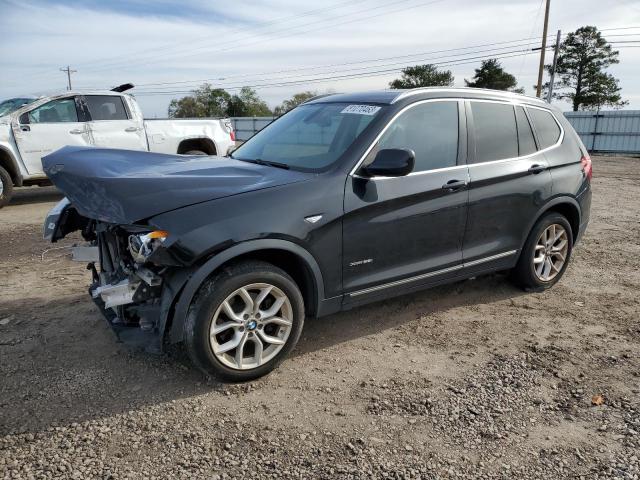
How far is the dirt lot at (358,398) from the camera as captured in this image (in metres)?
2.64

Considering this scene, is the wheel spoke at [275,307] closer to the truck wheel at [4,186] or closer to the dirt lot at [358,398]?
the dirt lot at [358,398]

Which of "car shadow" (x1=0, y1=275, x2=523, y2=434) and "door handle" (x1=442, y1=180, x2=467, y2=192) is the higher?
"door handle" (x1=442, y1=180, x2=467, y2=192)

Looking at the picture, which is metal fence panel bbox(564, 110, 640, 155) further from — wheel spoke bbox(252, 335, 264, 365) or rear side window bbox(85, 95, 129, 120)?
wheel spoke bbox(252, 335, 264, 365)

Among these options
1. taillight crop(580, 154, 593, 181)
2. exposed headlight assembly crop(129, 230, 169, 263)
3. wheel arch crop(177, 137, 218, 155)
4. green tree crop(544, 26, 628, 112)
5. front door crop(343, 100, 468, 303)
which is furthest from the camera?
green tree crop(544, 26, 628, 112)

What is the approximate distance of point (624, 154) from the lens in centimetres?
2552

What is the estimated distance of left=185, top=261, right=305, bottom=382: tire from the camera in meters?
3.07

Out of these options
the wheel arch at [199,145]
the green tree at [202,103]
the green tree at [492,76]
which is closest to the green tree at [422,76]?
the green tree at [492,76]

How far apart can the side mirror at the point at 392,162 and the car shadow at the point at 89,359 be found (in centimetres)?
135

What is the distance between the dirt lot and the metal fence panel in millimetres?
24087

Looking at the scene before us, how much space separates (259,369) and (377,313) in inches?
57.5

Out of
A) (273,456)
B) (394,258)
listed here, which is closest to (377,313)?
(394,258)

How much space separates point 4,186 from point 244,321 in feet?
24.7

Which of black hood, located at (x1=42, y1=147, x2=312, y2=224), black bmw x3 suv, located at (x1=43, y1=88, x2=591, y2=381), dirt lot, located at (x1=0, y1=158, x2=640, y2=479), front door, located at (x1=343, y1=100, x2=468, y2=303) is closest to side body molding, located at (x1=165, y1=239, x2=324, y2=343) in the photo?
black bmw x3 suv, located at (x1=43, y1=88, x2=591, y2=381)

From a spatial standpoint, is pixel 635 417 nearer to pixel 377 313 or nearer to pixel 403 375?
pixel 403 375
